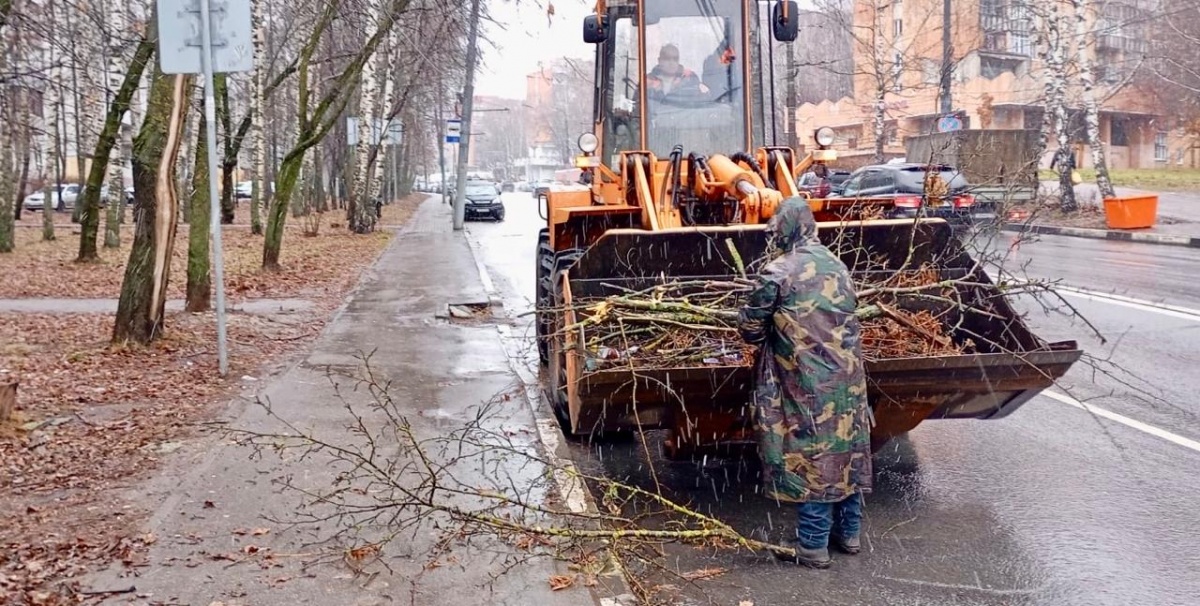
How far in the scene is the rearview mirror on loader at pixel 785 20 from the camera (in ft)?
28.0

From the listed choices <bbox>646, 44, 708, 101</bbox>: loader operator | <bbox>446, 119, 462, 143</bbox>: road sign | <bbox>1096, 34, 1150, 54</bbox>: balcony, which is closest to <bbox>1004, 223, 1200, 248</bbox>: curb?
<bbox>646, 44, 708, 101</bbox>: loader operator

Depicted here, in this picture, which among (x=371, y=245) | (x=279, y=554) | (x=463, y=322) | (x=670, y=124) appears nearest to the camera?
(x=279, y=554)

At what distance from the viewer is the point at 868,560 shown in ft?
17.3

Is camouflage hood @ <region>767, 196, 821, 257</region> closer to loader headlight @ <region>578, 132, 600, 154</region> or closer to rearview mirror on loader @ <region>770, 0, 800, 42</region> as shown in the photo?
loader headlight @ <region>578, 132, 600, 154</region>

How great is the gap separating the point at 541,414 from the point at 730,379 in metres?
Result: 2.80

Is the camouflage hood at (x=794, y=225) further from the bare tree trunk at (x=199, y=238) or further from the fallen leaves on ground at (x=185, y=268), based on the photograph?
the fallen leaves on ground at (x=185, y=268)

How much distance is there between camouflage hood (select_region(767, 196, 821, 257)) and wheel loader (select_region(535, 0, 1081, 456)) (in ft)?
2.55

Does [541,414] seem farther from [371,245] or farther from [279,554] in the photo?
[371,245]

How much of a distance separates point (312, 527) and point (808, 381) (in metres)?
2.52

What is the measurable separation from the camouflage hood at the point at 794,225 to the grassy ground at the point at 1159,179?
108ft

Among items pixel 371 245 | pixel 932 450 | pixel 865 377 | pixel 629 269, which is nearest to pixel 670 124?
pixel 629 269

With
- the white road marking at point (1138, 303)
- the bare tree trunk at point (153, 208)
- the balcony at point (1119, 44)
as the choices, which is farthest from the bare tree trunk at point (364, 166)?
the balcony at point (1119, 44)

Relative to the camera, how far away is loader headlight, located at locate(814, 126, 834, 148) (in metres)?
8.62

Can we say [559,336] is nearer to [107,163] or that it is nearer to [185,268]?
[107,163]
